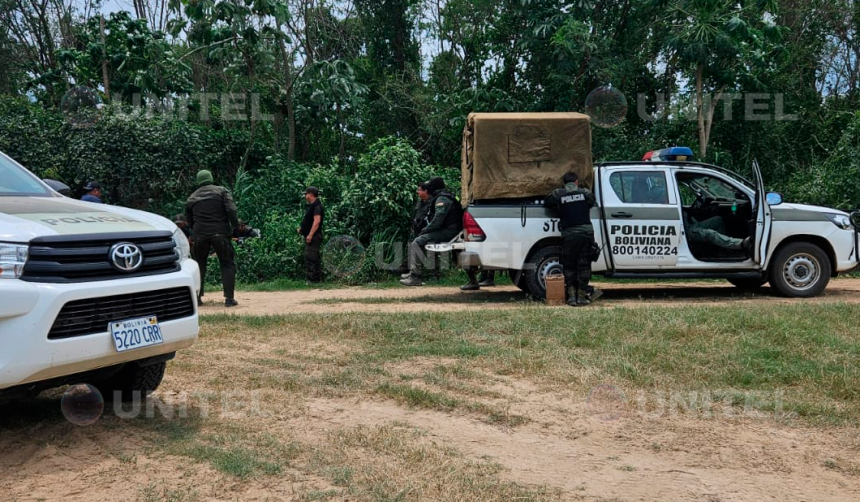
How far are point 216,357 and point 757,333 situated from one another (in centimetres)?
478

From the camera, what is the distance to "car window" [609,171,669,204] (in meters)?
9.79

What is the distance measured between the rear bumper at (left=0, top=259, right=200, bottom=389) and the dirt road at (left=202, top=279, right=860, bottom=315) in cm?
493

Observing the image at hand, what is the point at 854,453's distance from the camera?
4.12 metres

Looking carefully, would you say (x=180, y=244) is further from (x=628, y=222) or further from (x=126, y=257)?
(x=628, y=222)

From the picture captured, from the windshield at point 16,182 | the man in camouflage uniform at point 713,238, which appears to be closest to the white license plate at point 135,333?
the windshield at point 16,182

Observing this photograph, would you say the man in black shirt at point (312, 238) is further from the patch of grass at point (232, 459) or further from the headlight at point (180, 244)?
the patch of grass at point (232, 459)

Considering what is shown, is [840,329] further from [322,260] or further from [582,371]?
[322,260]

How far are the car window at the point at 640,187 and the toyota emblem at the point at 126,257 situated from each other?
6.86m

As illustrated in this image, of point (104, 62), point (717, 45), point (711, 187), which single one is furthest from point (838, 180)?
point (104, 62)

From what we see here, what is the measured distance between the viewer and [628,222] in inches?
383

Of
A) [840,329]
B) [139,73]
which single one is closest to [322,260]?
[139,73]

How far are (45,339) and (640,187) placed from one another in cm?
770

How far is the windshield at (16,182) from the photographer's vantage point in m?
5.00

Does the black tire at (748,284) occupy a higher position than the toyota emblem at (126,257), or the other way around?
the toyota emblem at (126,257)
